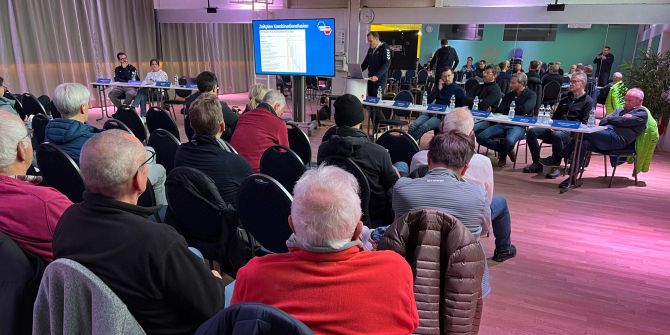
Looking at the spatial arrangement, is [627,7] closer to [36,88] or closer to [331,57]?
[331,57]

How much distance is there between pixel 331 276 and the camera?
3.44 ft

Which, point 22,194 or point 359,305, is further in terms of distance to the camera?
point 22,194

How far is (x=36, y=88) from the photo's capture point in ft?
29.7

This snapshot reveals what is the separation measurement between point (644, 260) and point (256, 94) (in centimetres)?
379

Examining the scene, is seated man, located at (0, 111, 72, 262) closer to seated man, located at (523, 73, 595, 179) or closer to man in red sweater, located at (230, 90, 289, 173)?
man in red sweater, located at (230, 90, 289, 173)

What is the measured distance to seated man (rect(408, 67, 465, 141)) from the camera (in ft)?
20.6

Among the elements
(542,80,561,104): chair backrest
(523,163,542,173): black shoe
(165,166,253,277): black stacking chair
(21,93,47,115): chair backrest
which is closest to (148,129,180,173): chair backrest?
(165,166,253,277): black stacking chair

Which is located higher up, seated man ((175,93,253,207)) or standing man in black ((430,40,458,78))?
standing man in black ((430,40,458,78))

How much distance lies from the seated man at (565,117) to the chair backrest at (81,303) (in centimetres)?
534

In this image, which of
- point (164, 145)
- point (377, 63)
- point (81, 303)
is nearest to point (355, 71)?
point (377, 63)

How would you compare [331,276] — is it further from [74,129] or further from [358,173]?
[74,129]

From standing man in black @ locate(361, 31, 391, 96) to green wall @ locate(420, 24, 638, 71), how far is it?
376 cm

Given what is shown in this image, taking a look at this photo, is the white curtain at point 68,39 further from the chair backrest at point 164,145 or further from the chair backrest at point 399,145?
the chair backrest at point 399,145

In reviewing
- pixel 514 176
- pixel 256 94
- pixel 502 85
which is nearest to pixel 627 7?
pixel 502 85
